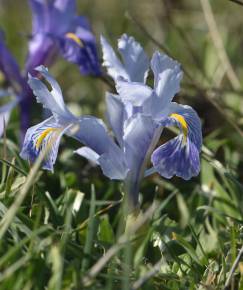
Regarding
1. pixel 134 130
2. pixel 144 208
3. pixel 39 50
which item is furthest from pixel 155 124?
pixel 39 50

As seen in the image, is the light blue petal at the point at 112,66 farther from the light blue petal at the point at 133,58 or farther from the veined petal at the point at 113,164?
the veined petal at the point at 113,164

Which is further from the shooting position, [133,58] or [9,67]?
[9,67]

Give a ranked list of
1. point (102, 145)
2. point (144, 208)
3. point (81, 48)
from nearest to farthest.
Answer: point (102, 145) → point (144, 208) → point (81, 48)

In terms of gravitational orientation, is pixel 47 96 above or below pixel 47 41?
above

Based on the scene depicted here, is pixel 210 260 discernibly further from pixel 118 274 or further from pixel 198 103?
pixel 198 103

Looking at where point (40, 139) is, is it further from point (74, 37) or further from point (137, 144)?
point (74, 37)
